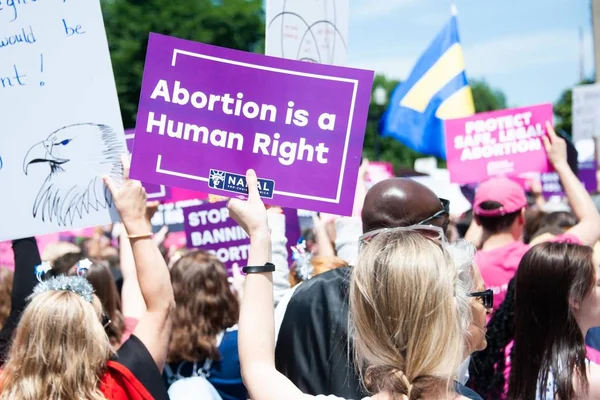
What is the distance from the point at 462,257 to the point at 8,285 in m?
2.97

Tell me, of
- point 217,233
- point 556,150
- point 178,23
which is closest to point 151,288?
point 217,233

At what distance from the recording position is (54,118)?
312 cm

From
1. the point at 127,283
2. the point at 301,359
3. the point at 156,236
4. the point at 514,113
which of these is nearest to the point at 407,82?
the point at 514,113

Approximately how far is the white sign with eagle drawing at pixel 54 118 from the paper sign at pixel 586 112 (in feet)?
19.8

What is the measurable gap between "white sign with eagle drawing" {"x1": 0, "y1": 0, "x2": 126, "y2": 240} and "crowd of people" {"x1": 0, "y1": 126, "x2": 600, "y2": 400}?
6.1 inches

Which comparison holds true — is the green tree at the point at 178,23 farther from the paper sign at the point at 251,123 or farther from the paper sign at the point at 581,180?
the paper sign at the point at 251,123

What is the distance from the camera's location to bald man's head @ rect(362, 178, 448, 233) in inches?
111

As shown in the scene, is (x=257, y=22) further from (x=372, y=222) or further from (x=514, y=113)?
(x=372, y=222)

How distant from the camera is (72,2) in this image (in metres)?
3.13

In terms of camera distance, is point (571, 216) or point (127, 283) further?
point (571, 216)

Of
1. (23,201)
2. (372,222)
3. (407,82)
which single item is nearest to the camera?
(372,222)

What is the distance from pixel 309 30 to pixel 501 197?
1692 millimetres

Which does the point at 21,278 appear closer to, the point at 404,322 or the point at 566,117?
the point at 404,322

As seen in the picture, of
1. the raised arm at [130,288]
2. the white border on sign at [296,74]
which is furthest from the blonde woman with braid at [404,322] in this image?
the raised arm at [130,288]
